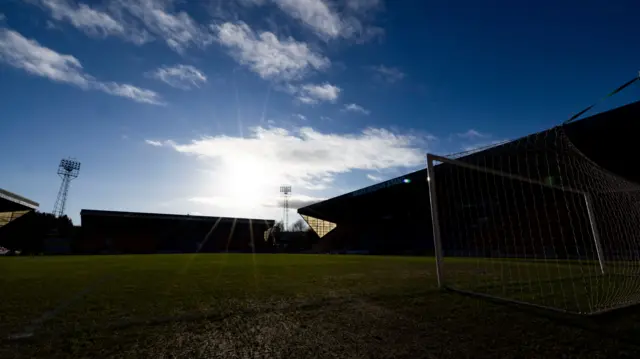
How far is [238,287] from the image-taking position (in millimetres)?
7941

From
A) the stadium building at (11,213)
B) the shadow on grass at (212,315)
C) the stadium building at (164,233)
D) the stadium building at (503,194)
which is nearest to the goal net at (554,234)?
the stadium building at (503,194)

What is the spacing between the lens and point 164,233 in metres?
65.2

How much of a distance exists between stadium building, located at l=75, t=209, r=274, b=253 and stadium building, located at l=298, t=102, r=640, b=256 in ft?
57.2

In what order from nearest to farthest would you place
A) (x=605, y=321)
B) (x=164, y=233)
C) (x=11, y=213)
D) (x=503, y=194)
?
(x=605, y=321) → (x=503, y=194) → (x=11, y=213) → (x=164, y=233)

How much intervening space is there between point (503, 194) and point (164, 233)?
216ft

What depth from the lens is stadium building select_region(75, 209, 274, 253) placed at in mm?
58281

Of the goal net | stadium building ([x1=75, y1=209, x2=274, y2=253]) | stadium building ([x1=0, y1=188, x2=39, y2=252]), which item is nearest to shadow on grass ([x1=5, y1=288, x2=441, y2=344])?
the goal net

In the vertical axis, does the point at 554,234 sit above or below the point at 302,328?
above

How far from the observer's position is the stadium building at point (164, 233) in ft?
191

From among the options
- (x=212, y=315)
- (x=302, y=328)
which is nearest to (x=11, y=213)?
(x=212, y=315)

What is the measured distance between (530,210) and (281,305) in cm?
3506

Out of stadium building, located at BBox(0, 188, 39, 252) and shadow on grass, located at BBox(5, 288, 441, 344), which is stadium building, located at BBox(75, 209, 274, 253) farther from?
shadow on grass, located at BBox(5, 288, 441, 344)

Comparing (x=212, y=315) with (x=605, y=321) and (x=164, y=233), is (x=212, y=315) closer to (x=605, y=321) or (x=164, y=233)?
(x=605, y=321)

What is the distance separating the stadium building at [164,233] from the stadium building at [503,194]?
686 inches
